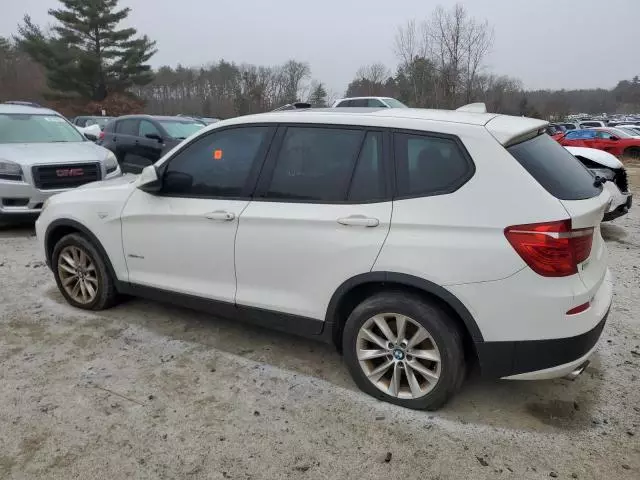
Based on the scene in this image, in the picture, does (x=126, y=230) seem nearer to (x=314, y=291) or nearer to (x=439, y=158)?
(x=314, y=291)

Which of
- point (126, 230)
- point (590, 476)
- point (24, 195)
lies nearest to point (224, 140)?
point (126, 230)

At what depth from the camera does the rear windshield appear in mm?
2537

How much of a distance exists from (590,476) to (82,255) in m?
3.92

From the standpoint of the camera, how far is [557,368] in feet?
8.30

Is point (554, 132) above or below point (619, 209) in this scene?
above

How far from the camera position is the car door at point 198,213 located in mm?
3287

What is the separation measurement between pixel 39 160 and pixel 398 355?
6196 mm

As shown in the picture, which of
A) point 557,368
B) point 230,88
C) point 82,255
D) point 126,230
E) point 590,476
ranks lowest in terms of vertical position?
point 590,476

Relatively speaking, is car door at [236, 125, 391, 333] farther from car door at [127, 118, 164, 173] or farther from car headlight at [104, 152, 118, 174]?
car door at [127, 118, 164, 173]

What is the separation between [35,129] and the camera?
7.75 meters

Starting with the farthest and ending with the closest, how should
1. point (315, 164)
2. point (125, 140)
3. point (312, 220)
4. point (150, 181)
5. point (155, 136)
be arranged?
point (125, 140) → point (155, 136) → point (150, 181) → point (315, 164) → point (312, 220)

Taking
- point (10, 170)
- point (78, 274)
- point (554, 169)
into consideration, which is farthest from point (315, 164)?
point (10, 170)

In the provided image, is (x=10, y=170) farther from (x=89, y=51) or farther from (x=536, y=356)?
(x=89, y=51)

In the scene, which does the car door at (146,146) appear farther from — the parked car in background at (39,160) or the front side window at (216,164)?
the front side window at (216,164)
